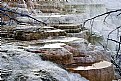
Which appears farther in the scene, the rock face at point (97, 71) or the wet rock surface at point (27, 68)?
the rock face at point (97, 71)

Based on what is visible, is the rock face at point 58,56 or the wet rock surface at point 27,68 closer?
the wet rock surface at point 27,68

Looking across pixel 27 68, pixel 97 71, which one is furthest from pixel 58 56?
pixel 27 68

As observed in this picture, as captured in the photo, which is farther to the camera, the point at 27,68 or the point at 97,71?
the point at 97,71

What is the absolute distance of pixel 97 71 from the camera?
331 centimetres

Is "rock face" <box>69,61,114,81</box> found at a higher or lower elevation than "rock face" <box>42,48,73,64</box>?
lower

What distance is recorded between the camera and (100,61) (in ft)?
12.3

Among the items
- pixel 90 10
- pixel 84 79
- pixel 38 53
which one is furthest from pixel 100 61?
pixel 90 10

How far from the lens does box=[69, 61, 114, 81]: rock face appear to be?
127 inches

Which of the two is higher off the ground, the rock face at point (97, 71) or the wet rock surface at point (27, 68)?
the wet rock surface at point (27, 68)

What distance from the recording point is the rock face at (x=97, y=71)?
322 centimetres

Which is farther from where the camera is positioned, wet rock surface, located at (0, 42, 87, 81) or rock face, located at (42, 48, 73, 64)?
rock face, located at (42, 48, 73, 64)

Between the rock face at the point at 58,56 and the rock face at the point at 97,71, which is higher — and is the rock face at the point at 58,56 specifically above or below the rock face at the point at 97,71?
above

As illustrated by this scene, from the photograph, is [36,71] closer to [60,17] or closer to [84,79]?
[84,79]

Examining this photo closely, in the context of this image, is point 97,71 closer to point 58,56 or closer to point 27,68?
point 58,56
